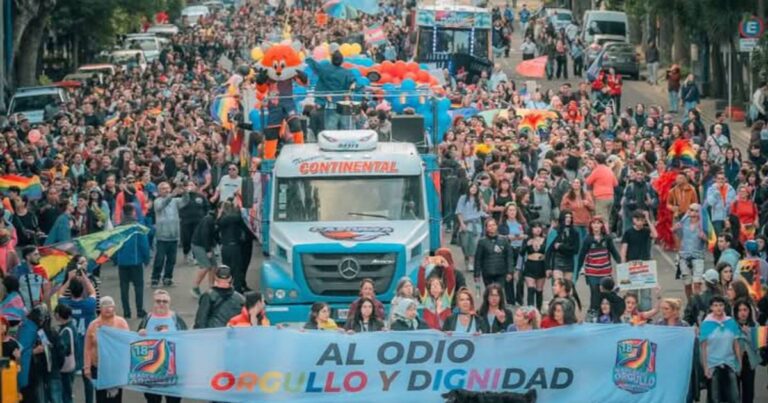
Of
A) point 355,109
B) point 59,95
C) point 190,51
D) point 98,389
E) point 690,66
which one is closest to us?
point 98,389

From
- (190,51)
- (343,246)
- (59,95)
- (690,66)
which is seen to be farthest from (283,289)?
(190,51)

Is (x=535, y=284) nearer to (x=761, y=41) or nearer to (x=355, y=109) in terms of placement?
(x=355, y=109)

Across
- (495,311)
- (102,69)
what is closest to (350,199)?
(495,311)

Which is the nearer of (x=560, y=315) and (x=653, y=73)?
(x=560, y=315)

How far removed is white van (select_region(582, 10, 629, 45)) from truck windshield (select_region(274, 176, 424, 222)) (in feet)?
148

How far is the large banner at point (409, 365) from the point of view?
752 inches

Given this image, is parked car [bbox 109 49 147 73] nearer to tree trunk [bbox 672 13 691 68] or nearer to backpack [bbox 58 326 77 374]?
tree trunk [bbox 672 13 691 68]

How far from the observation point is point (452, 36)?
58531 mm

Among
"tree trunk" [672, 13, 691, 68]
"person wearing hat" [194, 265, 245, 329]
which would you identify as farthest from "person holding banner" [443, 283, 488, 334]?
"tree trunk" [672, 13, 691, 68]

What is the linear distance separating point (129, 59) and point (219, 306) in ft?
152

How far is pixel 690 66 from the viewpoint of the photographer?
5941 cm

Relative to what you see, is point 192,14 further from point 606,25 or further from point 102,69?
point 102,69

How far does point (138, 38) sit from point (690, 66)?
21.3 meters

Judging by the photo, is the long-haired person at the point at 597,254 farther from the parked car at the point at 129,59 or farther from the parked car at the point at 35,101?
the parked car at the point at 129,59
